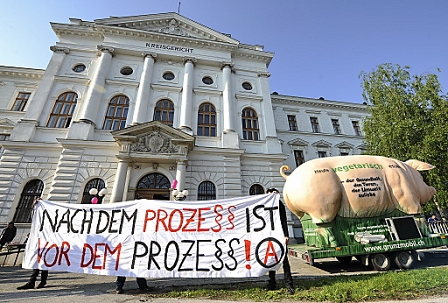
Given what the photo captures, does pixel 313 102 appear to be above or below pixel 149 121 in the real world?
above

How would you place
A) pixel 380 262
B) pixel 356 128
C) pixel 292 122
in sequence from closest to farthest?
pixel 380 262, pixel 292 122, pixel 356 128

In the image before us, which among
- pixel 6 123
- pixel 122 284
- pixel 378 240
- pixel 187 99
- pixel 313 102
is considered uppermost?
pixel 313 102

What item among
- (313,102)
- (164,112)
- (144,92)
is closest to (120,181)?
(164,112)

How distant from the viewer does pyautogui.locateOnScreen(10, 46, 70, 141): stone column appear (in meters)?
12.8

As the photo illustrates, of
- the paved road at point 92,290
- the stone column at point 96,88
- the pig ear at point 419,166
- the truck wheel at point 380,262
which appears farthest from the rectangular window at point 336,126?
the stone column at point 96,88

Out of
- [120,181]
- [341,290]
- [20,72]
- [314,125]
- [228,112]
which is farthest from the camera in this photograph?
[314,125]

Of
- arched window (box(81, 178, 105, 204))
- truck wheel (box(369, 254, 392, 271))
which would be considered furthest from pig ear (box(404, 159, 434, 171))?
arched window (box(81, 178, 105, 204))

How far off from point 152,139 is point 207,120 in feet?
15.8

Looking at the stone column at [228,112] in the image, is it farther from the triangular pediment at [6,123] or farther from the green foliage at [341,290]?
the triangular pediment at [6,123]

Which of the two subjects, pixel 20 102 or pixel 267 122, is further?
pixel 267 122

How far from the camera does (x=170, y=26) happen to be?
18984mm

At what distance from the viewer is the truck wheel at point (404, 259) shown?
233 inches

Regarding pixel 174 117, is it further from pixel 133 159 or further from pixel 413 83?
pixel 413 83

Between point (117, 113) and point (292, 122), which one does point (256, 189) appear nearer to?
point (292, 122)
